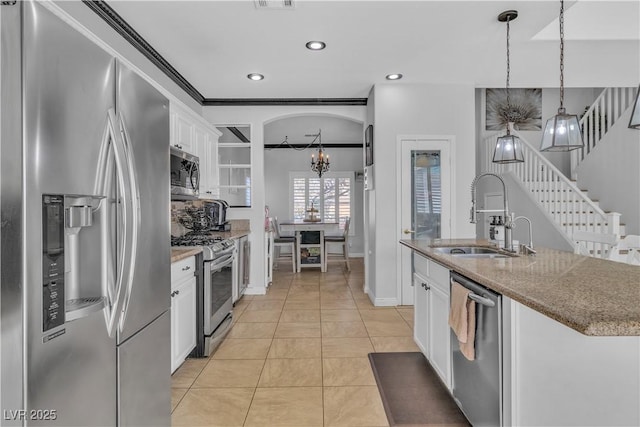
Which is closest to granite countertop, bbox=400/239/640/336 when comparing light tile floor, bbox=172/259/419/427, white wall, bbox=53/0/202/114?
light tile floor, bbox=172/259/419/427

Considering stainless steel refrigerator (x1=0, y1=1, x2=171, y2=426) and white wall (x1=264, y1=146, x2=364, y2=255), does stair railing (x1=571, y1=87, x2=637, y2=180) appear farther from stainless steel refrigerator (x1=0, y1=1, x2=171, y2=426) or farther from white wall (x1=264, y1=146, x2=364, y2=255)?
stainless steel refrigerator (x1=0, y1=1, x2=171, y2=426)

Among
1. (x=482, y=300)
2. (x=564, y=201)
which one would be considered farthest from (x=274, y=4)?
(x=564, y=201)

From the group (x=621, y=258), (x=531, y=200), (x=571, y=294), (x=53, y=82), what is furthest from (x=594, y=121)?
(x=53, y=82)

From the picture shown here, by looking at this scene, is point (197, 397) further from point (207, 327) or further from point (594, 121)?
point (594, 121)

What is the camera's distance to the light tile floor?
1989mm

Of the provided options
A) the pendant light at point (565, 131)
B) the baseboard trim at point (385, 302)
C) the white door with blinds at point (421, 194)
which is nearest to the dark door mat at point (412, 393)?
the baseboard trim at point (385, 302)

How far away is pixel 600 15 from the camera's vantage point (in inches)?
121

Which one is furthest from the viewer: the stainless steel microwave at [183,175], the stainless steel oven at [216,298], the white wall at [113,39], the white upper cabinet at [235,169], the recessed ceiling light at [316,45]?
the white upper cabinet at [235,169]

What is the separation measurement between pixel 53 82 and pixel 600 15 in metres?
4.25

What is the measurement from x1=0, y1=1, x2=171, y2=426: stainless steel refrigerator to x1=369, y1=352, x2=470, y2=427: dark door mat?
1387mm

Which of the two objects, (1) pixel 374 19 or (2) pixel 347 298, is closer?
(1) pixel 374 19

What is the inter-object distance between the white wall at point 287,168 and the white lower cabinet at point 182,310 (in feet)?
19.0

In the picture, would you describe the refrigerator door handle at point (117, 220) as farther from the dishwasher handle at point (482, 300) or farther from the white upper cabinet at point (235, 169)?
the white upper cabinet at point (235, 169)

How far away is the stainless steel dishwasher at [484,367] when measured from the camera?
A: 1416 mm
